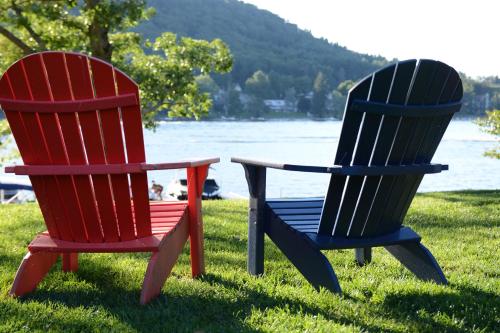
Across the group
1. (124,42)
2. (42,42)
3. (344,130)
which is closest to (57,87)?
(344,130)

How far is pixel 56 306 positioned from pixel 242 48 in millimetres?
71704

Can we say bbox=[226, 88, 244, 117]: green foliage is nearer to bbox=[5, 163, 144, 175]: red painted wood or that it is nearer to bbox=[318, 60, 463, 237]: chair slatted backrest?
bbox=[318, 60, 463, 237]: chair slatted backrest

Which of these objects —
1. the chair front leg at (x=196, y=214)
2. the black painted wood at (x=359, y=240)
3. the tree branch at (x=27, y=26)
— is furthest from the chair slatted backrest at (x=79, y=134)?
the tree branch at (x=27, y=26)

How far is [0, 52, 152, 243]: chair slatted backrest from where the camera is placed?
2641mm

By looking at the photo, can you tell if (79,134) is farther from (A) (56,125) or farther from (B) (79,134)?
(A) (56,125)

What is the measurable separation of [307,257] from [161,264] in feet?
2.29

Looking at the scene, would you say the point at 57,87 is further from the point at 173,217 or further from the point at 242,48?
the point at 242,48

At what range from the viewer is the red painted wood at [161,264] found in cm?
278

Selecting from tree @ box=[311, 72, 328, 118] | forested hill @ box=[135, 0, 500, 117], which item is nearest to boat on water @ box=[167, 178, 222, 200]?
forested hill @ box=[135, 0, 500, 117]

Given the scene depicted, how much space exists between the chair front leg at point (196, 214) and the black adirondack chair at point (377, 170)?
25cm

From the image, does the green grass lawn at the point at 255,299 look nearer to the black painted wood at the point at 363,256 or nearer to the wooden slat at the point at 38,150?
the black painted wood at the point at 363,256

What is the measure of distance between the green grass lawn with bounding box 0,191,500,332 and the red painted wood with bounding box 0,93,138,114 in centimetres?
85

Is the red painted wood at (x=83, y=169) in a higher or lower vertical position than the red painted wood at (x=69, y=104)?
lower

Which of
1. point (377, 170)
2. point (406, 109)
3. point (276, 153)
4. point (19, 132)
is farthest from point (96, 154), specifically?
point (276, 153)
